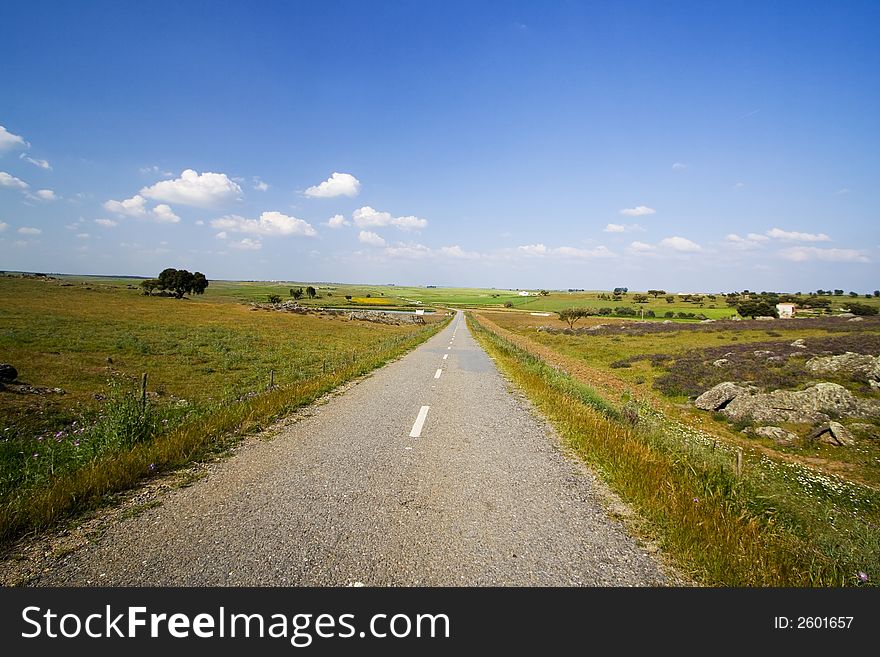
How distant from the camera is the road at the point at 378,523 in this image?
3.38m

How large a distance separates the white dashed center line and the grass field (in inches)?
135

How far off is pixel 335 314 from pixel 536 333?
125 ft

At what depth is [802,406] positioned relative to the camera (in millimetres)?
15953

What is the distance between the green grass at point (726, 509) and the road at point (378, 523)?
A: 515 mm

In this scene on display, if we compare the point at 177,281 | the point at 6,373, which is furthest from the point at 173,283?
the point at 6,373

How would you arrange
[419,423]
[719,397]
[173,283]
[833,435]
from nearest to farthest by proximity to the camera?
1. [419,423]
2. [833,435]
3. [719,397]
4. [173,283]

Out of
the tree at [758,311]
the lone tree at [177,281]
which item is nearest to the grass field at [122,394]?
the lone tree at [177,281]

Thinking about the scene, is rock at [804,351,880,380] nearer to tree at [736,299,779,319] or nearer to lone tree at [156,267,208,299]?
tree at [736,299,779,319]

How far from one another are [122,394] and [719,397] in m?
26.1

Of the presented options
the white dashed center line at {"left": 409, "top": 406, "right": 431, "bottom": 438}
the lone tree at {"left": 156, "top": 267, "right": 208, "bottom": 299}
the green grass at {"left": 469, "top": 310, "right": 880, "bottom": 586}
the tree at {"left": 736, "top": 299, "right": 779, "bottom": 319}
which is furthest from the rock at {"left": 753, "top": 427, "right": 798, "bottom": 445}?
the lone tree at {"left": 156, "top": 267, "right": 208, "bottom": 299}

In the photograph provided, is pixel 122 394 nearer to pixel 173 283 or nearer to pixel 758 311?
pixel 758 311

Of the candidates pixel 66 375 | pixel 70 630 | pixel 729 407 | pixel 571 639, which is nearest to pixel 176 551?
pixel 70 630

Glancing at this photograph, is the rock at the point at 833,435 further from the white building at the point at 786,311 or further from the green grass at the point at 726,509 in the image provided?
the white building at the point at 786,311

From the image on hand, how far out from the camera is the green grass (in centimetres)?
360
